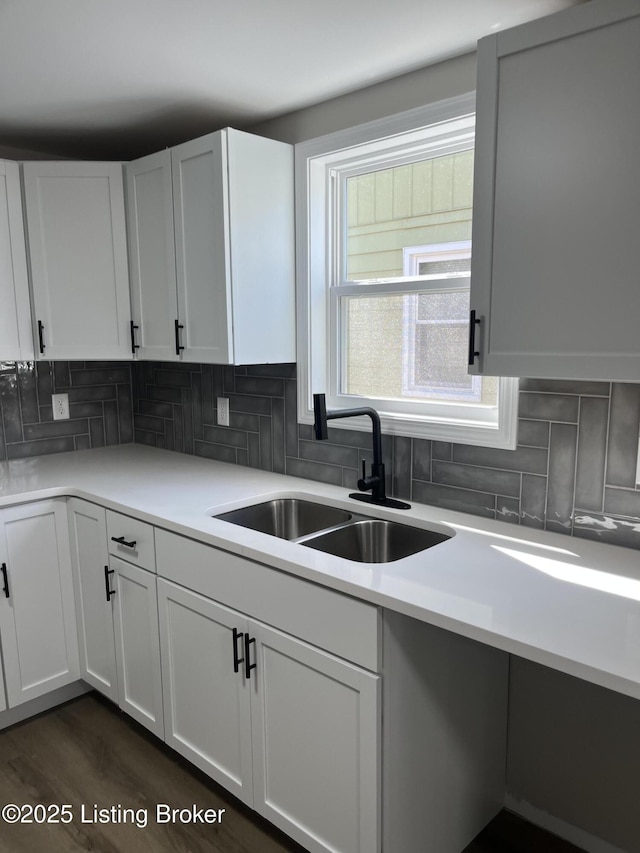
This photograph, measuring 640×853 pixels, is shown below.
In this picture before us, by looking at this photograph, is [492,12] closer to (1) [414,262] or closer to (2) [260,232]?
(1) [414,262]

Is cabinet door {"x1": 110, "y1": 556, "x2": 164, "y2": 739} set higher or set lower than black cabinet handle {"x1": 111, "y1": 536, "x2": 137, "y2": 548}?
lower

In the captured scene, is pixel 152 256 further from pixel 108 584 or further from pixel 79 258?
pixel 108 584

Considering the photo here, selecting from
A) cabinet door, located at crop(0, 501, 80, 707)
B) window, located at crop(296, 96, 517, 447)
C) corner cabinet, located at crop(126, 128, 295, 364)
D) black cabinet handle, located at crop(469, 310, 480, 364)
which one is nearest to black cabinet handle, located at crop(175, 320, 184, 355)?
corner cabinet, located at crop(126, 128, 295, 364)

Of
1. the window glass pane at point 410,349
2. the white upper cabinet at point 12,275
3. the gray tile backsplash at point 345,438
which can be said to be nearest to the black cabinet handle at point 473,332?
the gray tile backsplash at point 345,438

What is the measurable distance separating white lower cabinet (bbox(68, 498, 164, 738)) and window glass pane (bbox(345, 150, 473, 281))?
136 centimetres

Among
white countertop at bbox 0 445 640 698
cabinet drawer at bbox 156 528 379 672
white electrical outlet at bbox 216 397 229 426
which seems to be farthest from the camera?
white electrical outlet at bbox 216 397 229 426

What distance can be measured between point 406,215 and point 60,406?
1898 mm

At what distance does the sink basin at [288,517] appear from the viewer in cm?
225

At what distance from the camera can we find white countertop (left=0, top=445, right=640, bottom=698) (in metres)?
1.21

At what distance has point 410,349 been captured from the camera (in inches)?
90.1

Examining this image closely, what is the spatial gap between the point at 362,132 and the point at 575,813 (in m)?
2.22

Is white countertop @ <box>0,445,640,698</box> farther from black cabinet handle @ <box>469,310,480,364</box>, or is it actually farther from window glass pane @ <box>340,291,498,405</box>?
black cabinet handle @ <box>469,310,480,364</box>

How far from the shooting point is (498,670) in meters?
1.88

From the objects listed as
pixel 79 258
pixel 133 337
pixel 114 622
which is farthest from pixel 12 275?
pixel 114 622
